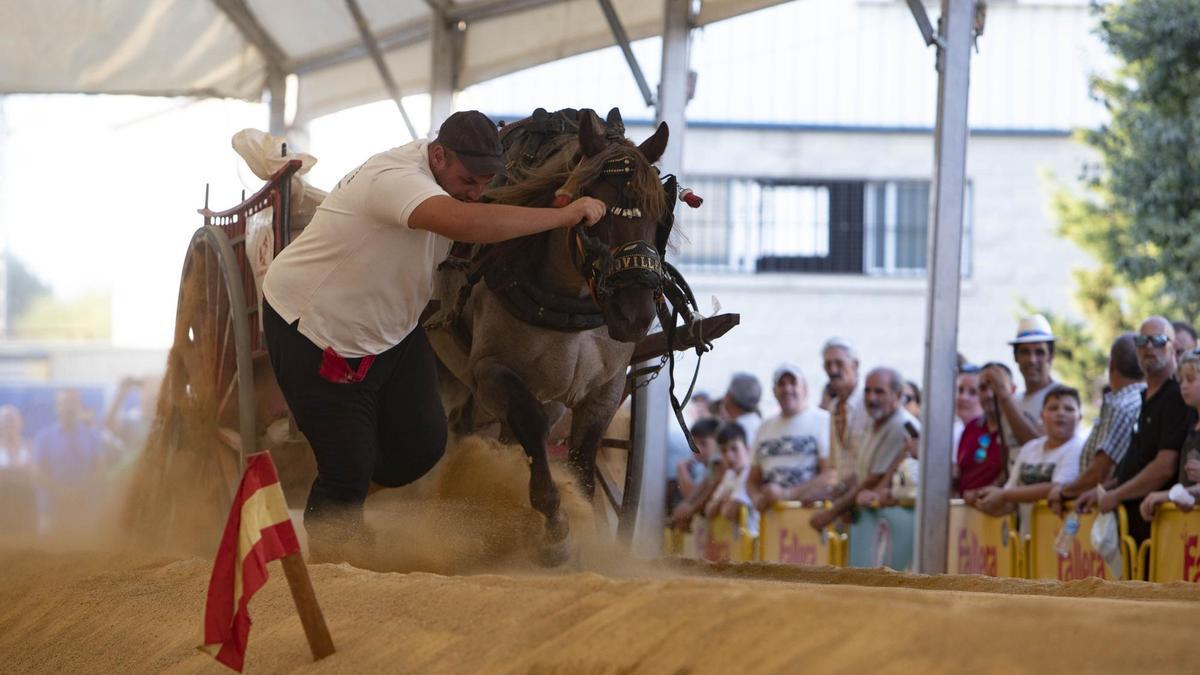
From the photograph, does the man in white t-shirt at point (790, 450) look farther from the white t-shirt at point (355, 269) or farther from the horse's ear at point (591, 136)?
the white t-shirt at point (355, 269)

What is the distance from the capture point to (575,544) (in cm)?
579

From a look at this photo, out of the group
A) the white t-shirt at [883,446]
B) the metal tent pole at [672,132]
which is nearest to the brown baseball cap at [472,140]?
the white t-shirt at [883,446]

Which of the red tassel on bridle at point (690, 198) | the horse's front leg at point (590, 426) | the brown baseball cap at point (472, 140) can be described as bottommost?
the horse's front leg at point (590, 426)

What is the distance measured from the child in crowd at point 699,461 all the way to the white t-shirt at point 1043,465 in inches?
125

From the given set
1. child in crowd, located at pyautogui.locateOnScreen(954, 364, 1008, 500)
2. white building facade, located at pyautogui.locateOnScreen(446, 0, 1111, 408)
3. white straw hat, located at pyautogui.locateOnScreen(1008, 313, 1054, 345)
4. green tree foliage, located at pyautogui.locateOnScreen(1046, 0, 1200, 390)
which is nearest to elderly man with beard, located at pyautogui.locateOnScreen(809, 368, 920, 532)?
child in crowd, located at pyautogui.locateOnScreen(954, 364, 1008, 500)

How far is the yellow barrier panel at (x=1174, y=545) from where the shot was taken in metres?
5.86

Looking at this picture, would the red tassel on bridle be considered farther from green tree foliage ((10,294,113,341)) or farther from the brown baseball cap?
green tree foliage ((10,294,113,341))

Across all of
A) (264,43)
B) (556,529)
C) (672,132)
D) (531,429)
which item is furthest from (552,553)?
(264,43)

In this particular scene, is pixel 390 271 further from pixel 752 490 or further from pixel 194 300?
pixel 752 490

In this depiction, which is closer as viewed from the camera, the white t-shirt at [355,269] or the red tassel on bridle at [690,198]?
the white t-shirt at [355,269]

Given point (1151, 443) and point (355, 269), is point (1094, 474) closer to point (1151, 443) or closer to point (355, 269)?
point (1151, 443)

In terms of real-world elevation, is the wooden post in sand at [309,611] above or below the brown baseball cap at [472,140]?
below

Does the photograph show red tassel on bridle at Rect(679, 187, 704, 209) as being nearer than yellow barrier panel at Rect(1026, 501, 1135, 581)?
Yes

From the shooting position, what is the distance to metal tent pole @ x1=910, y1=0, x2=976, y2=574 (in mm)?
7723
